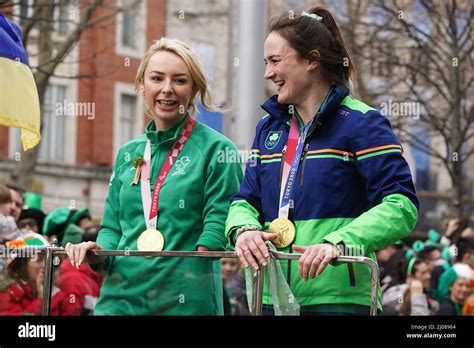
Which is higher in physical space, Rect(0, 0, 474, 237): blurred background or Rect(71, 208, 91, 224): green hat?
Rect(0, 0, 474, 237): blurred background

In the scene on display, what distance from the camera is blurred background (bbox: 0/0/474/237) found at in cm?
1293

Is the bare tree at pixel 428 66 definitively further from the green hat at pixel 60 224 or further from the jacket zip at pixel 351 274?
the jacket zip at pixel 351 274

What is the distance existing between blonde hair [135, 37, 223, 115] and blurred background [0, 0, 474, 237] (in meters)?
2.55

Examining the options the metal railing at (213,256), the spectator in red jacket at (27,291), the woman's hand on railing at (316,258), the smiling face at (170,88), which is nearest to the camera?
the woman's hand on railing at (316,258)

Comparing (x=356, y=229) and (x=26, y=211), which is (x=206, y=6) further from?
(x=356, y=229)

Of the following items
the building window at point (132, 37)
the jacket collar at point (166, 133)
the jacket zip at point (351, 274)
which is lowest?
the jacket zip at point (351, 274)

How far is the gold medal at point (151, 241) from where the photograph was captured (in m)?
4.92

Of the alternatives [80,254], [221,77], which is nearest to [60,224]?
[80,254]

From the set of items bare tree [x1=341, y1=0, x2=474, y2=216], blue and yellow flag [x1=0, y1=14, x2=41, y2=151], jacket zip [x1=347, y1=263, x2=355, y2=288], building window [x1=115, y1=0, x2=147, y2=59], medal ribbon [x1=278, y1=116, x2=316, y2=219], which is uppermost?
building window [x1=115, y1=0, x2=147, y2=59]

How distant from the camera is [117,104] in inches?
1286

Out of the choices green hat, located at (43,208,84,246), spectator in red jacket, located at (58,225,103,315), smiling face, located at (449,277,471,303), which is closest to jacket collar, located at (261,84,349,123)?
spectator in red jacket, located at (58,225,103,315)

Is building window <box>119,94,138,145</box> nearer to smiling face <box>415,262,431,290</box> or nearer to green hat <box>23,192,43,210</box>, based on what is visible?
green hat <box>23,192,43,210</box>

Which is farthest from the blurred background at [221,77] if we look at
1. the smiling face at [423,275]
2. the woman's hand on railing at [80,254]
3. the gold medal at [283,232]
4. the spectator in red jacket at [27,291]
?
the gold medal at [283,232]

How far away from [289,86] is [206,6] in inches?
1224
